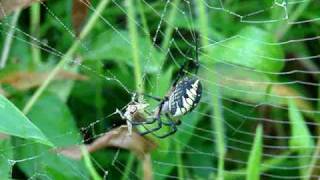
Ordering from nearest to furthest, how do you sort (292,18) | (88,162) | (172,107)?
(88,162)
(172,107)
(292,18)

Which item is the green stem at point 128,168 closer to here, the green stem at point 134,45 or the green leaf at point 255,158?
the green stem at point 134,45

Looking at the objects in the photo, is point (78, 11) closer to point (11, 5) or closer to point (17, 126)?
point (11, 5)

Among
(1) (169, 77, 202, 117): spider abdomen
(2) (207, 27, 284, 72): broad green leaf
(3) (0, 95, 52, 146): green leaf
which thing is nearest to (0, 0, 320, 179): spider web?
(2) (207, 27, 284, 72): broad green leaf

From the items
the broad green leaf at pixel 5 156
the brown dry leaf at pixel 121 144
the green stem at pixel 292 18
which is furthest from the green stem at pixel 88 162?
the green stem at pixel 292 18

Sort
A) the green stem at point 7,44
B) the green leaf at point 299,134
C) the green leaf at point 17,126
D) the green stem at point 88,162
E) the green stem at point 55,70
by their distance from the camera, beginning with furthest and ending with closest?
the green stem at point 7,44, the green stem at point 55,70, the green leaf at point 299,134, the green stem at point 88,162, the green leaf at point 17,126

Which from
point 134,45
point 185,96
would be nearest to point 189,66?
point 134,45

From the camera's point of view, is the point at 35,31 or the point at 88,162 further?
the point at 35,31

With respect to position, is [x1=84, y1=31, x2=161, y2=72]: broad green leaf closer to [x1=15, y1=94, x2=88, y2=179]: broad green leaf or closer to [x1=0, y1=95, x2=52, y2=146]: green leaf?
[x1=15, y1=94, x2=88, y2=179]: broad green leaf
